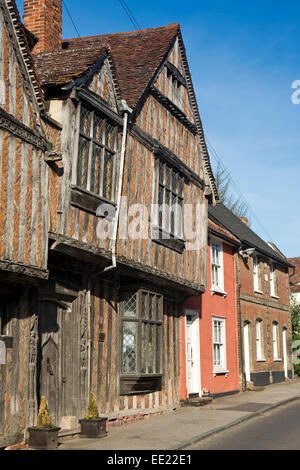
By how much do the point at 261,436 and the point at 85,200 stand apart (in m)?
5.70

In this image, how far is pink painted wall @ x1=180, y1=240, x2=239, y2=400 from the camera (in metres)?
19.2

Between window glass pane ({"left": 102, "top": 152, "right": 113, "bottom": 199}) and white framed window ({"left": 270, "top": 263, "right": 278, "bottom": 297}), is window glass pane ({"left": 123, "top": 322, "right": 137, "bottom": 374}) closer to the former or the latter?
window glass pane ({"left": 102, "top": 152, "right": 113, "bottom": 199})

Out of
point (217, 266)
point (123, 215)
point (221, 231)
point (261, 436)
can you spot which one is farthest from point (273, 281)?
point (261, 436)

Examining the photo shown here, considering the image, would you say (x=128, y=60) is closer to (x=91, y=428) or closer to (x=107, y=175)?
(x=107, y=175)

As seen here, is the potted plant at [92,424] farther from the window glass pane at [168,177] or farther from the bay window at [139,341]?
the window glass pane at [168,177]

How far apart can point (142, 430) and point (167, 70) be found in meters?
9.30

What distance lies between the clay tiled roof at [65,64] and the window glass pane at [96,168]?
1501 mm

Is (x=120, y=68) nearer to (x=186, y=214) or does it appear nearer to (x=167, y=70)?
(x=167, y=70)

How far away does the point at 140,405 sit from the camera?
14602 millimetres

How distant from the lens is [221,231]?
21.8 meters

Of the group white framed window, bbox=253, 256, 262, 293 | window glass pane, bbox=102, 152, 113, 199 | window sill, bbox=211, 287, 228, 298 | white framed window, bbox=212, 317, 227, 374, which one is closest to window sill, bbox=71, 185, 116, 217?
window glass pane, bbox=102, 152, 113, 199

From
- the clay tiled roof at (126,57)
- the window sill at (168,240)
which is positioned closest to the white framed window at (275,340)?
the window sill at (168,240)

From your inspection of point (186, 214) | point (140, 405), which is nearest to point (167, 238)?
point (186, 214)
